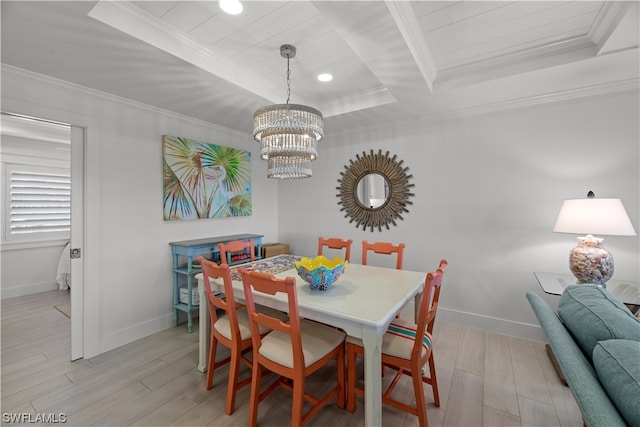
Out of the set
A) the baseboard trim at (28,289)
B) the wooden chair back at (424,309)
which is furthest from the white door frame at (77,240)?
the wooden chair back at (424,309)

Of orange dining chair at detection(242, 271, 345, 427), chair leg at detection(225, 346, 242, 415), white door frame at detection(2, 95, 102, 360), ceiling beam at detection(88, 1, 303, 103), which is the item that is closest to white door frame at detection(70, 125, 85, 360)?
white door frame at detection(2, 95, 102, 360)

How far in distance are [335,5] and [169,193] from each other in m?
2.48

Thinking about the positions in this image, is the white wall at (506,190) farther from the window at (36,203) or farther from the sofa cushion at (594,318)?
the window at (36,203)

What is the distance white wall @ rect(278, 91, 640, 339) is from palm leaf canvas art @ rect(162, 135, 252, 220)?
1410 millimetres

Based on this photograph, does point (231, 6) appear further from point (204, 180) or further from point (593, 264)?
point (593, 264)

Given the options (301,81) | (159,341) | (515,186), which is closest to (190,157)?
(301,81)

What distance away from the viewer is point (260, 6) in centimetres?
162

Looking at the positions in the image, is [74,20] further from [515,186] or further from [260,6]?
[515,186]

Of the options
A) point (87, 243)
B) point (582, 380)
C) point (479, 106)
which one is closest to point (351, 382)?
point (582, 380)

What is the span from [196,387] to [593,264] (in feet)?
10.0

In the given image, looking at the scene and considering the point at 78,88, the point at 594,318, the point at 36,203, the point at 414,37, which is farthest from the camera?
the point at 36,203

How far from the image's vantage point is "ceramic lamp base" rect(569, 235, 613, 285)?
197 centimetres

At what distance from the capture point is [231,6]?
1.61 m

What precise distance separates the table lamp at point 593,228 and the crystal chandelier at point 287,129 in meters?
2.02
